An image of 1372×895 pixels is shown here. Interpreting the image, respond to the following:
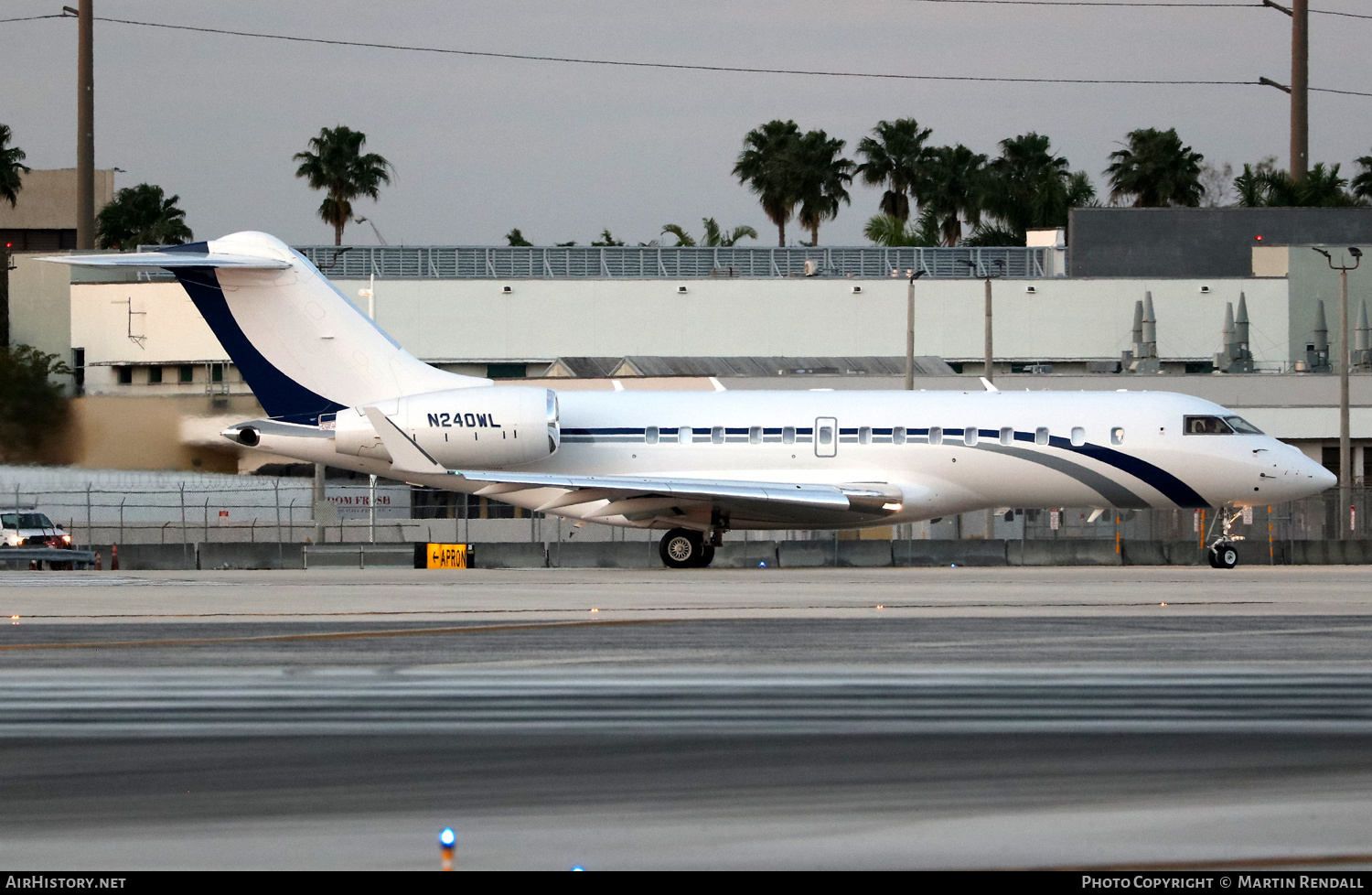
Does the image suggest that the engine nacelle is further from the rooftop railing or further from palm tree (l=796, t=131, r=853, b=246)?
palm tree (l=796, t=131, r=853, b=246)

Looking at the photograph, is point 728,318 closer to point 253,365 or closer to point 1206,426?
point 1206,426

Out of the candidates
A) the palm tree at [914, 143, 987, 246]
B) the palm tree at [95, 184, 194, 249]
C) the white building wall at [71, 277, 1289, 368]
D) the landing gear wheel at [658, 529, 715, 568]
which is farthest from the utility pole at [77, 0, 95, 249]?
the landing gear wheel at [658, 529, 715, 568]

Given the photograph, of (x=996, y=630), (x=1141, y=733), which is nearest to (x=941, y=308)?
(x=996, y=630)

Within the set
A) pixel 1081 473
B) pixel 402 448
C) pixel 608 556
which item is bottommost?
pixel 608 556

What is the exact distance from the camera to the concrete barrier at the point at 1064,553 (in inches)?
1330

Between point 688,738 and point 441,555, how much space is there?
22970mm

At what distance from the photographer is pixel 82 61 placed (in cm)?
8406

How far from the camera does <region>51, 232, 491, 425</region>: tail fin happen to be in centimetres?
2983

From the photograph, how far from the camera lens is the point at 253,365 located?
2992 centimetres

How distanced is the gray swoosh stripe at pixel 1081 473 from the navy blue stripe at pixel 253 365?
12376mm

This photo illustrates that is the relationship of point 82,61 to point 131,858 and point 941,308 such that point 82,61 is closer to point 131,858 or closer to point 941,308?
point 941,308

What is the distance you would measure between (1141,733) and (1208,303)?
59595 millimetres

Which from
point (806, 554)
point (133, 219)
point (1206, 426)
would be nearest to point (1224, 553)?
point (1206, 426)

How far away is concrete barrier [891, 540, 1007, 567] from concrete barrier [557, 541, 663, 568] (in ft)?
16.5
